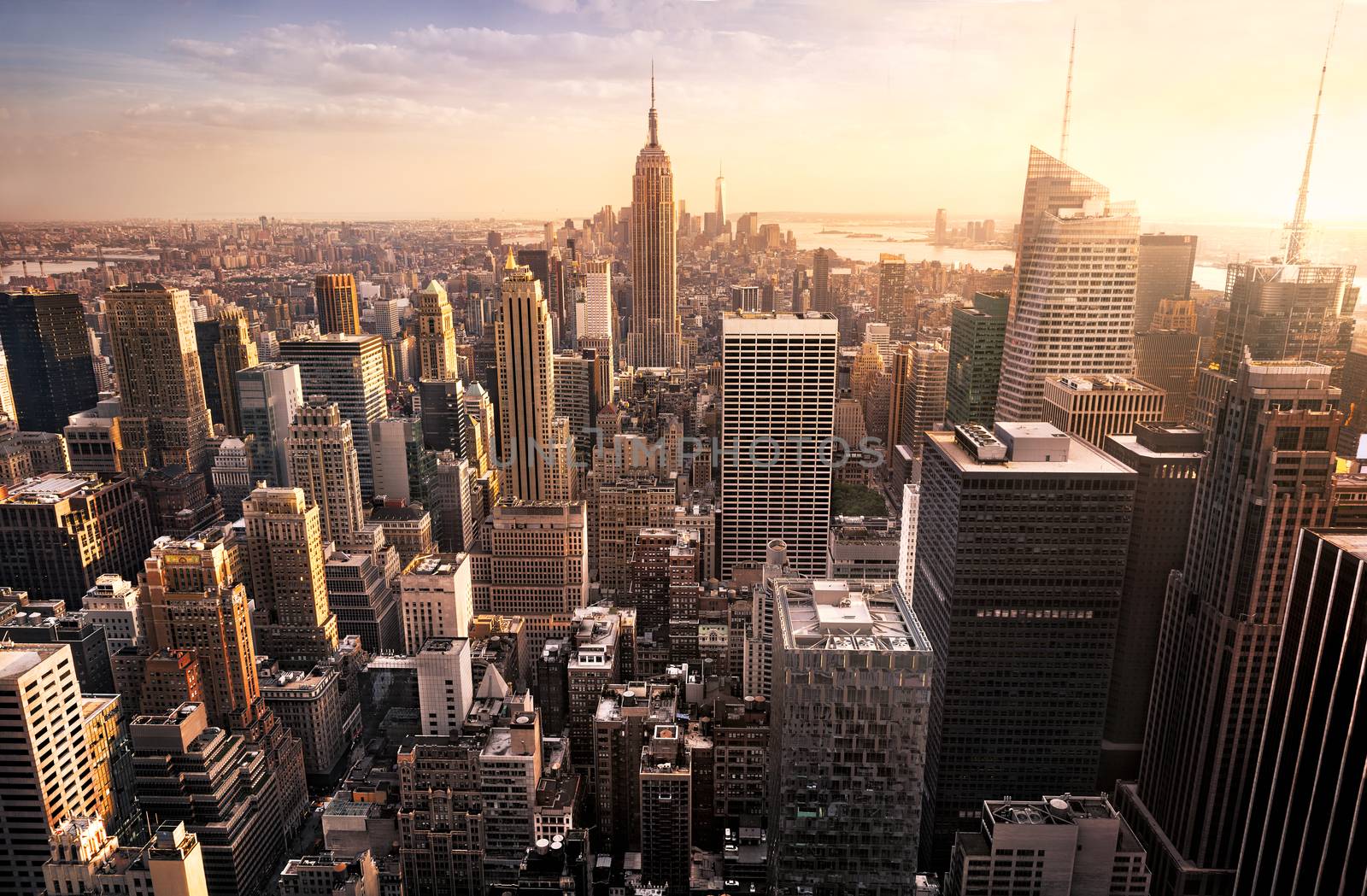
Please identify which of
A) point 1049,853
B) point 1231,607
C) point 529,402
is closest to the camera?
point 1049,853

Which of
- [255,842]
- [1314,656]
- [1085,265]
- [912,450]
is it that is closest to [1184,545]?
[1314,656]

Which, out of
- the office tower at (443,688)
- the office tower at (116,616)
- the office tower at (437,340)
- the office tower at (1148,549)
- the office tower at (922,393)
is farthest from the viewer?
the office tower at (437,340)

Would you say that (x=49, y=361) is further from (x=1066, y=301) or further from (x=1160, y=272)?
(x=1160, y=272)

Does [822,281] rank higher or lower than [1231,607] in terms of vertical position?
higher

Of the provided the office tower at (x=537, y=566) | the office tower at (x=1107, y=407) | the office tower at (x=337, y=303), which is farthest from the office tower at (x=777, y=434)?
the office tower at (x=337, y=303)

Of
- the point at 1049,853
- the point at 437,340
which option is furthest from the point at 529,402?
the point at 1049,853

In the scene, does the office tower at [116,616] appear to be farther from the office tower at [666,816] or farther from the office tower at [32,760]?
the office tower at [666,816]

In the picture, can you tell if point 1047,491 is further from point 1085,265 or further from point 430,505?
point 430,505
